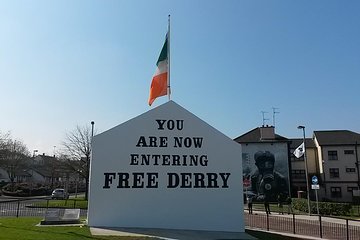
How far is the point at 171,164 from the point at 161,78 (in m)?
5.14

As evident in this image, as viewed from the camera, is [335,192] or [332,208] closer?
[332,208]

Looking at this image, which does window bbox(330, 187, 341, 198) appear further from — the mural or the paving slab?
the paving slab

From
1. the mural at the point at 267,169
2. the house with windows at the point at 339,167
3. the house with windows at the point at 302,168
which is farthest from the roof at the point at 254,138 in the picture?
the house with windows at the point at 339,167

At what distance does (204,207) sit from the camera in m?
20.1

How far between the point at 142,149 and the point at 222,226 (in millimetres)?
5705

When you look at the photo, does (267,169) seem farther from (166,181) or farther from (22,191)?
Result: (22,191)

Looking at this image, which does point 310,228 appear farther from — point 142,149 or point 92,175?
point 92,175

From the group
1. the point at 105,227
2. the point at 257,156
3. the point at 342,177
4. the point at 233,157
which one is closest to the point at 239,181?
the point at 233,157

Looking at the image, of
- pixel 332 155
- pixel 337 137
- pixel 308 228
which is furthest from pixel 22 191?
pixel 308 228

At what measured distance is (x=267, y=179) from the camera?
5322cm

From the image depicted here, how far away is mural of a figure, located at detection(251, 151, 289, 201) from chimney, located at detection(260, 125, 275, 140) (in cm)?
218

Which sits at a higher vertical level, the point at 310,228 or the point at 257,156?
the point at 257,156

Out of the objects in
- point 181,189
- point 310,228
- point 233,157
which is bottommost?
point 310,228

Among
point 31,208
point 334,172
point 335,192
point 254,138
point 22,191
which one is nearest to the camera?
point 31,208
